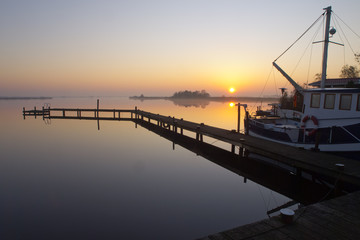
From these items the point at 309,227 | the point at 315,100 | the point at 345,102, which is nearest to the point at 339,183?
the point at 309,227

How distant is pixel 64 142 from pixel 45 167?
9.16m

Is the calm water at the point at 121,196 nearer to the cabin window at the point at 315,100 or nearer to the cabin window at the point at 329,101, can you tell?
the cabin window at the point at 329,101

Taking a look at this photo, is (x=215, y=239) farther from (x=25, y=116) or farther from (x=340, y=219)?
(x=25, y=116)

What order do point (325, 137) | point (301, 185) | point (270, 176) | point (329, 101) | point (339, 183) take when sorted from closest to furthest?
point (339, 183), point (301, 185), point (270, 176), point (325, 137), point (329, 101)

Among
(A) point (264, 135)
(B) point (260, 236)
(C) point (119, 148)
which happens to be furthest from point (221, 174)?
(C) point (119, 148)

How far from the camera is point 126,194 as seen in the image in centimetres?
1125

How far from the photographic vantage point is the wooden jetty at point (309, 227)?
446 centimetres

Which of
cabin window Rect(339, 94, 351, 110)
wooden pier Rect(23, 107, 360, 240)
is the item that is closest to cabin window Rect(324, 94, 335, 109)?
cabin window Rect(339, 94, 351, 110)

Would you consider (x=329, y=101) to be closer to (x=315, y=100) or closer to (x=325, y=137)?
(x=315, y=100)

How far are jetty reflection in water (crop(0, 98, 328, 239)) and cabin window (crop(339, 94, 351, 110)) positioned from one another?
559 cm

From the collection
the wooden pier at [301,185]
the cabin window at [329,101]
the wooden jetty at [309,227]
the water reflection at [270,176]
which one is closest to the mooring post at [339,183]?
the wooden pier at [301,185]

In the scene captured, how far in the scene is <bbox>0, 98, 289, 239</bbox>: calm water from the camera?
8289 mm

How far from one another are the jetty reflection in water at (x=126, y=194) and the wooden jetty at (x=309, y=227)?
376 centimetres

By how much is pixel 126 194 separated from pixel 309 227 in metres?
8.61
